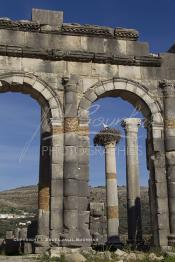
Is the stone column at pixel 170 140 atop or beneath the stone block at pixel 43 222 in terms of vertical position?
atop

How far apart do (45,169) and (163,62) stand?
5.07 m

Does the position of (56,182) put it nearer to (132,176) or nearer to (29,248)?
(29,248)

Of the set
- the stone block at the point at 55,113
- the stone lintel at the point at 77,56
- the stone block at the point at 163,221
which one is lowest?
the stone block at the point at 163,221

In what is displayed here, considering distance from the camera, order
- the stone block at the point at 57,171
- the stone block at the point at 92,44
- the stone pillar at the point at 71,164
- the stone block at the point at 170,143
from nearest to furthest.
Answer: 1. the stone pillar at the point at 71,164
2. the stone block at the point at 57,171
3. the stone block at the point at 170,143
4. the stone block at the point at 92,44

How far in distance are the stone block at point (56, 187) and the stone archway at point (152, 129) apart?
915 mm

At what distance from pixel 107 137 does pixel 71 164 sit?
11413 millimetres

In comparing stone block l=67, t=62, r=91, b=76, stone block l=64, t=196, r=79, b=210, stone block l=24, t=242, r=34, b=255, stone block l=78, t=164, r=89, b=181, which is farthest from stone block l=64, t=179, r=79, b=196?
stone block l=67, t=62, r=91, b=76

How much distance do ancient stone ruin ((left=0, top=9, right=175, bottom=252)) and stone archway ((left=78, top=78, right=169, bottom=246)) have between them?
0.03m

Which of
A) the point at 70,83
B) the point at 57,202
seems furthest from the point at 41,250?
the point at 70,83

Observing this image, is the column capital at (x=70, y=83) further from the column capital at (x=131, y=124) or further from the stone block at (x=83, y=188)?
the column capital at (x=131, y=124)

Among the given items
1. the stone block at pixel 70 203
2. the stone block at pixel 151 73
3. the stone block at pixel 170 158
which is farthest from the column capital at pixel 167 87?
the stone block at pixel 70 203

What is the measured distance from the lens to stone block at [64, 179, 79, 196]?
1122 cm

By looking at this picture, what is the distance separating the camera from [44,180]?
11.9 m

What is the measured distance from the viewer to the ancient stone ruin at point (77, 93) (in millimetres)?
11359
